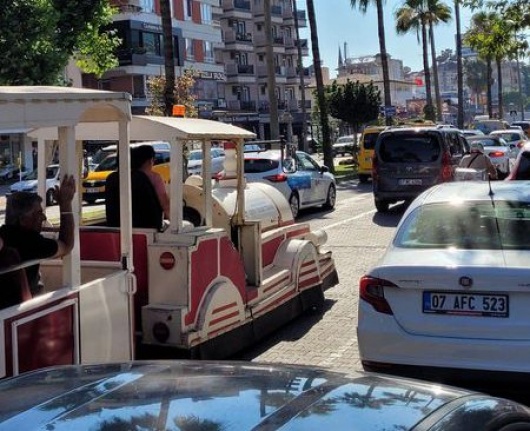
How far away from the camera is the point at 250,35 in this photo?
80250mm

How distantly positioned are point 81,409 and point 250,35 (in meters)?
80.0

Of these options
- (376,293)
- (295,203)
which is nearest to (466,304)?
(376,293)

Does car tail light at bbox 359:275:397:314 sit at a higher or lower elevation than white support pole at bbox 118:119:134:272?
lower

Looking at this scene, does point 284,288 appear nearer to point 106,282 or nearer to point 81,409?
point 106,282

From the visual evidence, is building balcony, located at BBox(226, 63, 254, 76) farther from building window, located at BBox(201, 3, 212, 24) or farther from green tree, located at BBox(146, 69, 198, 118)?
green tree, located at BBox(146, 69, 198, 118)

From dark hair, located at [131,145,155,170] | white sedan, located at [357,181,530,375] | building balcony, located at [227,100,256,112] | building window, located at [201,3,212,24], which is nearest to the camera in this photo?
white sedan, located at [357,181,530,375]

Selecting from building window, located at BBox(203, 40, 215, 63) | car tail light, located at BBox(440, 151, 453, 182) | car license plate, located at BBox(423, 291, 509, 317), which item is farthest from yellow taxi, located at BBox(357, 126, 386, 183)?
building window, located at BBox(203, 40, 215, 63)

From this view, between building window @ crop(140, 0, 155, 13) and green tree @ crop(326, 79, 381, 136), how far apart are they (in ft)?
68.7

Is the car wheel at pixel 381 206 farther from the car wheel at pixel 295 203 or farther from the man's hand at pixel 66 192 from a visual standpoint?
the man's hand at pixel 66 192

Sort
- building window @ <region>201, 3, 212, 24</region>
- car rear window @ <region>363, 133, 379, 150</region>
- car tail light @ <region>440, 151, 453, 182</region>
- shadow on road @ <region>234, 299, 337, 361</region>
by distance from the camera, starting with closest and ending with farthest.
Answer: shadow on road @ <region>234, 299, 337, 361</region> < car tail light @ <region>440, 151, 453, 182</region> < car rear window @ <region>363, 133, 379, 150</region> < building window @ <region>201, 3, 212, 24</region>

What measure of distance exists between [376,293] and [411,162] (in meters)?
12.8

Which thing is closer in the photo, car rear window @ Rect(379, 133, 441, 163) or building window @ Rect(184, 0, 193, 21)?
car rear window @ Rect(379, 133, 441, 163)

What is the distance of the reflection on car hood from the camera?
215 centimetres

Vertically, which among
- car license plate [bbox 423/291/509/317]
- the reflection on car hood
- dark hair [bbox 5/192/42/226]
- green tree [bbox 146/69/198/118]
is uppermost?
green tree [bbox 146/69/198/118]
